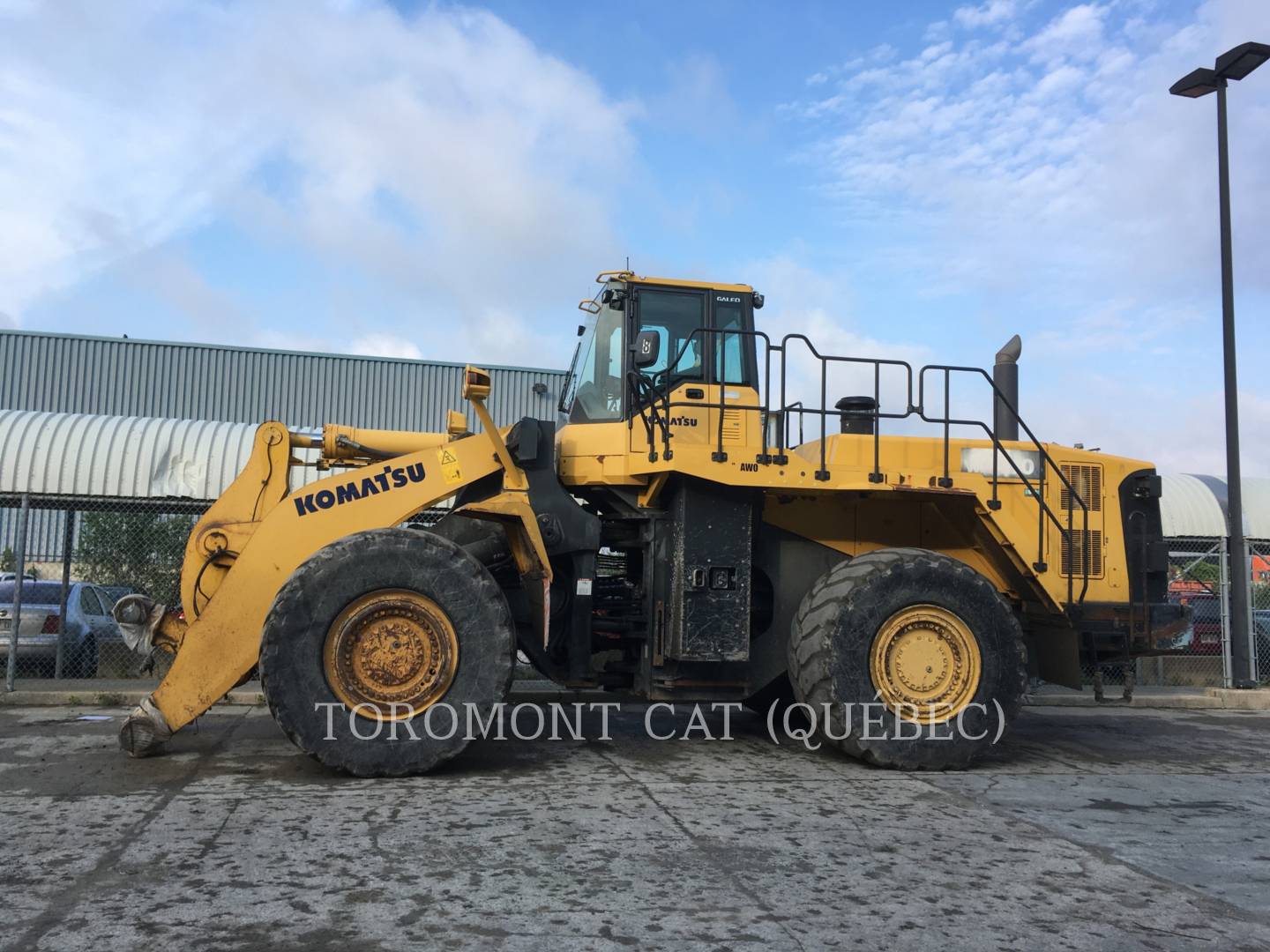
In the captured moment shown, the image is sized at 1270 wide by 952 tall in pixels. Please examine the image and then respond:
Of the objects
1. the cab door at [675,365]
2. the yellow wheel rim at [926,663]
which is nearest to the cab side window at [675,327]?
the cab door at [675,365]

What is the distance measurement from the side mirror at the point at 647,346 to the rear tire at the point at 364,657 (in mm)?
1853

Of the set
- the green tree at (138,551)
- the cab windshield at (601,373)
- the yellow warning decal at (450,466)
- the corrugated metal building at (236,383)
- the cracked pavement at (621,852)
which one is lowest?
the cracked pavement at (621,852)

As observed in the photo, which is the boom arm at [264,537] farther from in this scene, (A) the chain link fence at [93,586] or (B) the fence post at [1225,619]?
(B) the fence post at [1225,619]

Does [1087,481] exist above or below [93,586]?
above

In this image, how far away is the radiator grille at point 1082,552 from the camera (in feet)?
25.9

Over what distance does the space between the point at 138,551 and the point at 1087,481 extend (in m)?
10.9

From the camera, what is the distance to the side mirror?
7.20 m

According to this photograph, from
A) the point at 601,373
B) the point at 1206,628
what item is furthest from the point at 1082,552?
the point at 1206,628

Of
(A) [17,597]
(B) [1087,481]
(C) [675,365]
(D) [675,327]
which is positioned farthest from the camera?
(A) [17,597]

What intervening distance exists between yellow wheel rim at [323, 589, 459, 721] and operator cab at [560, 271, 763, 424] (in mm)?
2147

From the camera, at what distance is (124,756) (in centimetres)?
704

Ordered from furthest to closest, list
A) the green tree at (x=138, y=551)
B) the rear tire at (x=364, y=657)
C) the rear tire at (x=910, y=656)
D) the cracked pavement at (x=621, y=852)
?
the green tree at (x=138, y=551), the rear tire at (x=910, y=656), the rear tire at (x=364, y=657), the cracked pavement at (x=621, y=852)

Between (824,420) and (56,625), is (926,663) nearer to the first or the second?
(824,420)

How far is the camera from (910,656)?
722 centimetres
